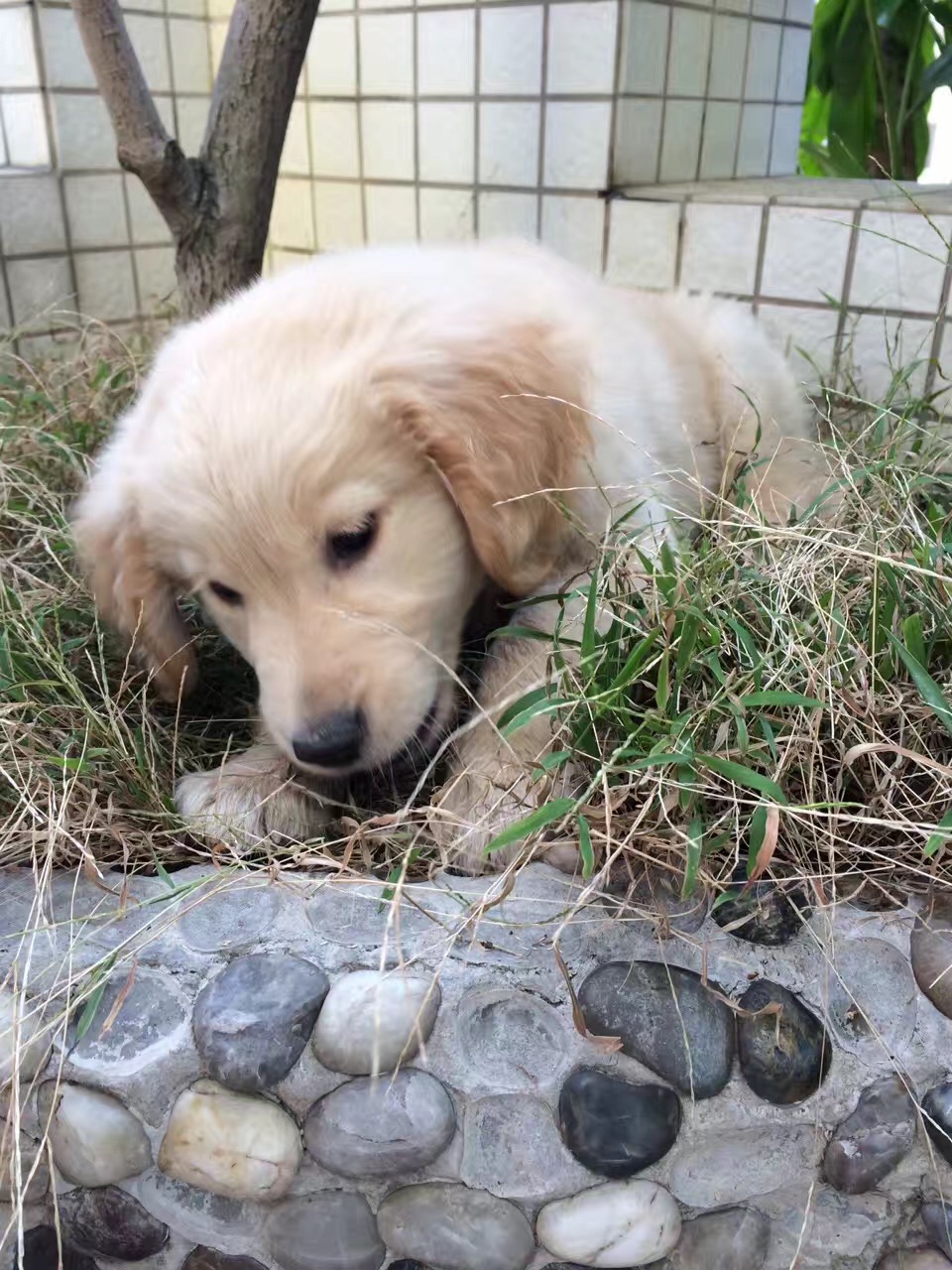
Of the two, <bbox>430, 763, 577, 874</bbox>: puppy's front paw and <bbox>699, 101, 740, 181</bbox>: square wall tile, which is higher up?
<bbox>699, 101, 740, 181</bbox>: square wall tile

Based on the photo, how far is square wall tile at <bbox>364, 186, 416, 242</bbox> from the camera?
Answer: 3.24m

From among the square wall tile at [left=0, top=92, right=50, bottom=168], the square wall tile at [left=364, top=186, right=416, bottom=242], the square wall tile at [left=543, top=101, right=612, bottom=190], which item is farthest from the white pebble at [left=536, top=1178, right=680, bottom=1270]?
the square wall tile at [left=0, top=92, right=50, bottom=168]

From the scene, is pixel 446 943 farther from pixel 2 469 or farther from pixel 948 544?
pixel 2 469

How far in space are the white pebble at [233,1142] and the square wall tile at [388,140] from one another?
2706 millimetres

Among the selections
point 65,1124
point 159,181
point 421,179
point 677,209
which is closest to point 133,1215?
point 65,1124

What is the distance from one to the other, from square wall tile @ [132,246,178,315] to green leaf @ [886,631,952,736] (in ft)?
9.72

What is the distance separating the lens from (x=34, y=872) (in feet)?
4.62

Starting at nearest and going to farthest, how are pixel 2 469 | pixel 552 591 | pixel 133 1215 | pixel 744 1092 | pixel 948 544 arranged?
pixel 744 1092, pixel 133 1215, pixel 948 544, pixel 552 591, pixel 2 469

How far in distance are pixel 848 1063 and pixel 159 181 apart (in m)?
2.27

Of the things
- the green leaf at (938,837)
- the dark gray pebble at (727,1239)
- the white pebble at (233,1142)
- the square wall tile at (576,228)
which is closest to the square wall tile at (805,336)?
the square wall tile at (576,228)

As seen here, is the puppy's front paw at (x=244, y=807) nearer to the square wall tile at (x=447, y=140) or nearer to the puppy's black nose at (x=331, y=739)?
the puppy's black nose at (x=331, y=739)

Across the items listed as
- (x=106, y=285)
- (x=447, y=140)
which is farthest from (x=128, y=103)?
(x=106, y=285)

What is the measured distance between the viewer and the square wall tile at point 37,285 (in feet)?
11.0

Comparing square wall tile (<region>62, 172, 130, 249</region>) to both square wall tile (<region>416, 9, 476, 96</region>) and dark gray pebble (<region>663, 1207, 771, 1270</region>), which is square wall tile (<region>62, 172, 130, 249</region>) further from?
dark gray pebble (<region>663, 1207, 771, 1270</region>)
